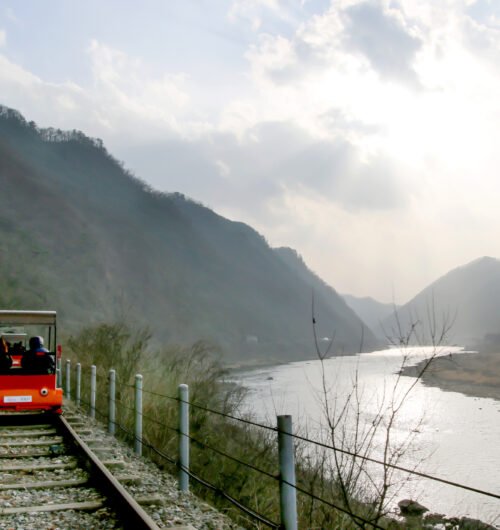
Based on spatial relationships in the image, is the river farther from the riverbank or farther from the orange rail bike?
the riverbank

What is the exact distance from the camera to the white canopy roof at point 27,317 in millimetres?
11951

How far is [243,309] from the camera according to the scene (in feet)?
444

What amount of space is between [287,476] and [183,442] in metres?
2.83

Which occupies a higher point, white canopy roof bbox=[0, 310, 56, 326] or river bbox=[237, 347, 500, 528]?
white canopy roof bbox=[0, 310, 56, 326]

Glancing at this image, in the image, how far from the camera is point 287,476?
469 cm

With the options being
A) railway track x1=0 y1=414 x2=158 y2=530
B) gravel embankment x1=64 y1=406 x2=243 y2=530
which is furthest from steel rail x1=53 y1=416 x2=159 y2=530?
gravel embankment x1=64 y1=406 x2=243 y2=530

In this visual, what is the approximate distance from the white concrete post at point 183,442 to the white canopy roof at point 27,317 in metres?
5.83

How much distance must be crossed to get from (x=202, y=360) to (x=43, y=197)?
80346mm

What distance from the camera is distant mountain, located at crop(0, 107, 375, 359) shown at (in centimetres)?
7469

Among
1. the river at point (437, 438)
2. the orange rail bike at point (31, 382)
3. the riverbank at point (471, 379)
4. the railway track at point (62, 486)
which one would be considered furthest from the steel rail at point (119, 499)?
the riverbank at point (471, 379)

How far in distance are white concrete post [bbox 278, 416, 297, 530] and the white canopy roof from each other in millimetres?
8617

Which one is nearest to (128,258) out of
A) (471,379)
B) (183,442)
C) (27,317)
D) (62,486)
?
(471,379)

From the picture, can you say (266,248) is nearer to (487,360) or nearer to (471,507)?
(487,360)

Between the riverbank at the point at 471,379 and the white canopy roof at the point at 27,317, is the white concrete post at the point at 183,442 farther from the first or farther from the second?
the riverbank at the point at 471,379
